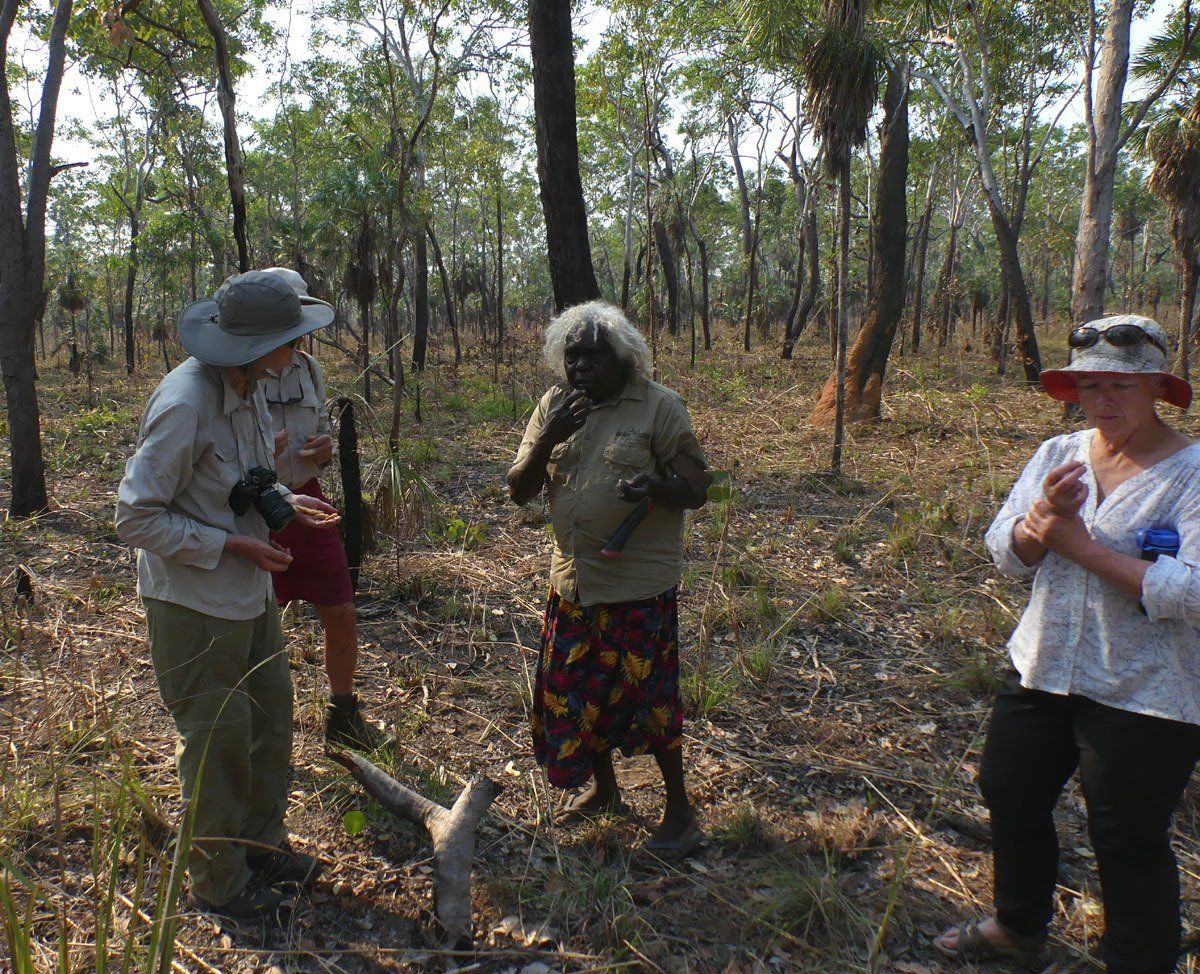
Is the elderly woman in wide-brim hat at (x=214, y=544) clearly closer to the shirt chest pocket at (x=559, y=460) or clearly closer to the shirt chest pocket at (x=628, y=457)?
the shirt chest pocket at (x=559, y=460)

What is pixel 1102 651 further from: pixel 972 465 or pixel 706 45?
pixel 706 45

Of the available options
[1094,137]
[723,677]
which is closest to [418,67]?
[1094,137]

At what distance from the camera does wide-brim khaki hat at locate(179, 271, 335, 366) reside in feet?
7.38

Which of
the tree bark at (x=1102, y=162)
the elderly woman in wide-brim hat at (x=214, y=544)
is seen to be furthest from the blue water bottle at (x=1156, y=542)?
the tree bark at (x=1102, y=162)

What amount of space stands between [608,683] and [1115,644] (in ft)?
4.74

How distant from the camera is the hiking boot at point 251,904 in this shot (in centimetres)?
238

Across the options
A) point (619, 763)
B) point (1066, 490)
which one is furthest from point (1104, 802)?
point (619, 763)

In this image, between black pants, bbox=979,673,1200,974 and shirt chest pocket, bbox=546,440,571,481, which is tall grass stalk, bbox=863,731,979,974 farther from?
shirt chest pocket, bbox=546,440,571,481

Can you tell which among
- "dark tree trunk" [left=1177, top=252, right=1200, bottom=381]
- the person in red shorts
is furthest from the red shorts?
"dark tree trunk" [left=1177, top=252, right=1200, bottom=381]

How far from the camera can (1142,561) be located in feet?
5.97

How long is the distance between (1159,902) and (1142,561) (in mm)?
815

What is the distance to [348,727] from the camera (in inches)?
131

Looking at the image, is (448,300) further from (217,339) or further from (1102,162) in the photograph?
(217,339)

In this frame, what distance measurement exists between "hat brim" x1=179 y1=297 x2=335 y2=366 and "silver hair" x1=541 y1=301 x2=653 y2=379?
0.79 metres
